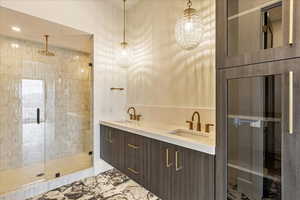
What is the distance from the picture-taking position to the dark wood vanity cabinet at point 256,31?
3.14 ft

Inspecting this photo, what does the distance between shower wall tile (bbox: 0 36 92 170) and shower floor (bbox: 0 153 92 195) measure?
16cm

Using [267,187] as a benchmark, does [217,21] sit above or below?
above

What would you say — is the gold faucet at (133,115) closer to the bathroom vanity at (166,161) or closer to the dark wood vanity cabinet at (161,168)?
the bathroom vanity at (166,161)

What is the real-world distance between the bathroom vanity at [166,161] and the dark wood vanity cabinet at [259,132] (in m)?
0.12

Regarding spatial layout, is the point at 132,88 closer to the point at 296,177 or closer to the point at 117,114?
the point at 117,114

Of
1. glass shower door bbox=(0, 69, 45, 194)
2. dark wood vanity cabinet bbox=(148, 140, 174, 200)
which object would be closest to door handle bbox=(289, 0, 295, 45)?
dark wood vanity cabinet bbox=(148, 140, 174, 200)

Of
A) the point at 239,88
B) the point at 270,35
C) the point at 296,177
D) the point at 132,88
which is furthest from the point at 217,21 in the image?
the point at 132,88

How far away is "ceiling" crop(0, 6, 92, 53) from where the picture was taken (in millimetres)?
2270

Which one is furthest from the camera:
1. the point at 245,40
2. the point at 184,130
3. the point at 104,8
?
the point at 104,8

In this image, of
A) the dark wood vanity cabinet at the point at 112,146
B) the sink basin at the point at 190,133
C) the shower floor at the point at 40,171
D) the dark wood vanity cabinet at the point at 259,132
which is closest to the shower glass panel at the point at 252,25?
the dark wood vanity cabinet at the point at 259,132

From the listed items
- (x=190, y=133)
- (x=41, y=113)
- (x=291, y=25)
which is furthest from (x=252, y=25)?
(x=41, y=113)

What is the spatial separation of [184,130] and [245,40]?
1.29 meters

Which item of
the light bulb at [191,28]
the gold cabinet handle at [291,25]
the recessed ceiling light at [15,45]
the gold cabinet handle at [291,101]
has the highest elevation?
the recessed ceiling light at [15,45]

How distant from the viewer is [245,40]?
1.25 metres
